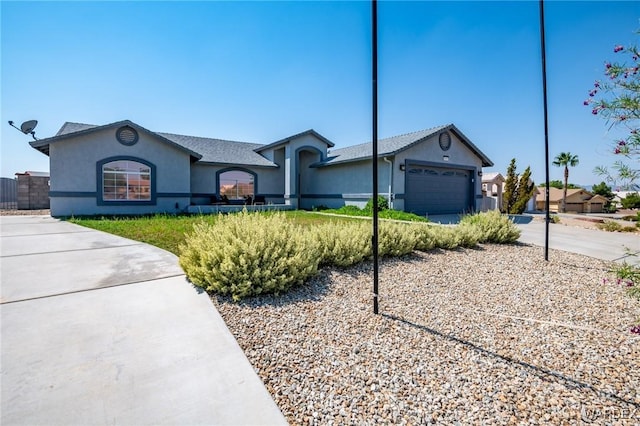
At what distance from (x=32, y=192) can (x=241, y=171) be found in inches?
503

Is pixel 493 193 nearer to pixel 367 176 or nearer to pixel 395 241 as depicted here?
pixel 367 176

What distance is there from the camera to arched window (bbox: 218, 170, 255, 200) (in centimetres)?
1819

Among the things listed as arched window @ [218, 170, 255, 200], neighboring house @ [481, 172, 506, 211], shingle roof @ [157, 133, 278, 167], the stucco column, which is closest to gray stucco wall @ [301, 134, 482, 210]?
the stucco column

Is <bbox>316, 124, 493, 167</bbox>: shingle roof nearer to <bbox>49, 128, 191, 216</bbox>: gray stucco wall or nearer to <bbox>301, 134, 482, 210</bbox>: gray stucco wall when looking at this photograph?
<bbox>301, 134, 482, 210</bbox>: gray stucco wall

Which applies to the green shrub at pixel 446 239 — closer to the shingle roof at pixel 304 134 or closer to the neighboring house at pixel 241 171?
the neighboring house at pixel 241 171

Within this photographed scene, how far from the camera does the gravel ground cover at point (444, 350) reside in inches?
82.6

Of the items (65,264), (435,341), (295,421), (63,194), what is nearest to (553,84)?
(435,341)

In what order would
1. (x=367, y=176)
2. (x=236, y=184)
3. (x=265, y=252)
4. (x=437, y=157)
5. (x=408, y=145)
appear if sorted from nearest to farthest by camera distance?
(x=265, y=252) < (x=408, y=145) < (x=367, y=176) < (x=437, y=157) < (x=236, y=184)

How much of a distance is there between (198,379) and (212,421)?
475 millimetres

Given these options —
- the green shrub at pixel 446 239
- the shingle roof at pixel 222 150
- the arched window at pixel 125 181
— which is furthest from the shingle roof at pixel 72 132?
the green shrub at pixel 446 239

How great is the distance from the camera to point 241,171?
18.8 m

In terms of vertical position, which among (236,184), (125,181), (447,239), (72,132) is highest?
(72,132)

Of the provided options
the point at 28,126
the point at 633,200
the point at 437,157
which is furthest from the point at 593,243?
the point at 28,126

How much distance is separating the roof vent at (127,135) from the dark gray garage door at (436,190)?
14051mm
